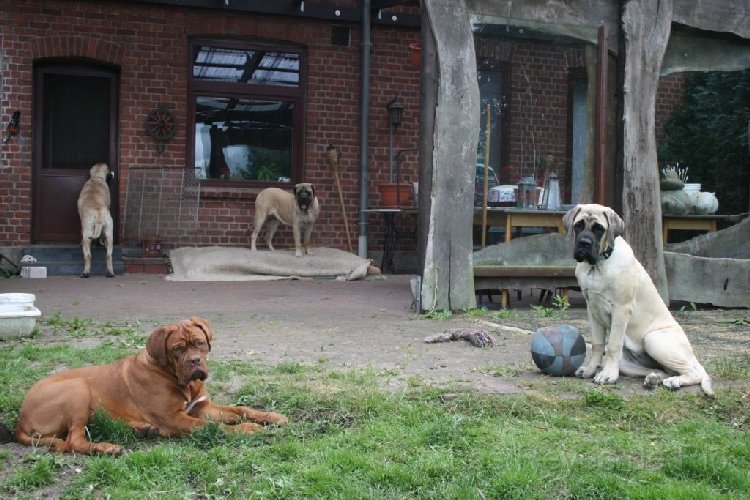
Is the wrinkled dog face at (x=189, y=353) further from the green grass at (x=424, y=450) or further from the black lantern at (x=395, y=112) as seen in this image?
the black lantern at (x=395, y=112)

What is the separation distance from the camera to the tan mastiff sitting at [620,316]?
5.23m

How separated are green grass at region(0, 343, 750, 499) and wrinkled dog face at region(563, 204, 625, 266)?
0.78 meters

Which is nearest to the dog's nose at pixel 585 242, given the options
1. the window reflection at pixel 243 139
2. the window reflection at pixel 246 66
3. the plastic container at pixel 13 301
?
the plastic container at pixel 13 301

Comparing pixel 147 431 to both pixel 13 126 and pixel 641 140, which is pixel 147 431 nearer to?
pixel 641 140

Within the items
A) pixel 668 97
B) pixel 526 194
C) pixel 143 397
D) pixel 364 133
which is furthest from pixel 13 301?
pixel 668 97

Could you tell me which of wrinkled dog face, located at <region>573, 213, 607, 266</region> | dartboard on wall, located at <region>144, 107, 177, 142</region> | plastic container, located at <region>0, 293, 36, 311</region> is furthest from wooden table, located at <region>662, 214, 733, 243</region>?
plastic container, located at <region>0, 293, 36, 311</region>

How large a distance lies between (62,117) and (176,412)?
36.6 feet

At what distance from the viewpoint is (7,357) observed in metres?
5.80

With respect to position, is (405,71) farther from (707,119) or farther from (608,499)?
(608,499)

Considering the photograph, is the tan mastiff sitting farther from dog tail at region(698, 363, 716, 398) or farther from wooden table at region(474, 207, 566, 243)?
wooden table at region(474, 207, 566, 243)

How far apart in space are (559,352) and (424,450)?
6.31 ft

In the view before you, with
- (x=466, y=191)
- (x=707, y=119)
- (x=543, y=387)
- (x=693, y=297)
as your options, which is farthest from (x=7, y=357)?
(x=707, y=119)

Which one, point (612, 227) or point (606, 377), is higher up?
point (612, 227)

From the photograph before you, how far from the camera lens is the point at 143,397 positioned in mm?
4066
